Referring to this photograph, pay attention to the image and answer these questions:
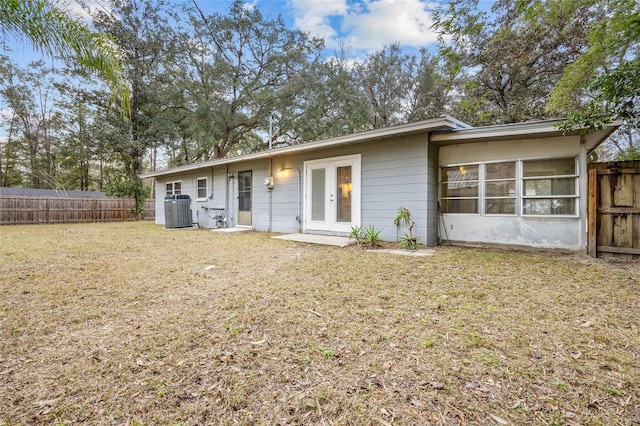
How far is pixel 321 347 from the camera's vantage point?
6.54 feet

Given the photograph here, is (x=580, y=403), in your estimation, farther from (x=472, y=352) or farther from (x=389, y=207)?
(x=389, y=207)

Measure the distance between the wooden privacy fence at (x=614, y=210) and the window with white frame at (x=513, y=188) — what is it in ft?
1.31

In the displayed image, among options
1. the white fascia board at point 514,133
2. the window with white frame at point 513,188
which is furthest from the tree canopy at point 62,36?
the window with white frame at point 513,188

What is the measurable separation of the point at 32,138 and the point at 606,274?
101 ft

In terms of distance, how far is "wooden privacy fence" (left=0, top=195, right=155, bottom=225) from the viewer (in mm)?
12180

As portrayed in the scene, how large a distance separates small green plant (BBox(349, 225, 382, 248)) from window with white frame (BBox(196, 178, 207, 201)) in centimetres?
672

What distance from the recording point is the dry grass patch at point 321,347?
1416 millimetres

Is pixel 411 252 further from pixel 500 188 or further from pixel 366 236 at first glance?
pixel 500 188

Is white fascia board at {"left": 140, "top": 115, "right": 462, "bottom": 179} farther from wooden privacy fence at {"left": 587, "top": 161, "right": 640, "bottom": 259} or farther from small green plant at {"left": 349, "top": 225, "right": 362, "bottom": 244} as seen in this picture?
wooden privacy fence at {"left": 587, "top": 161, "right": 640, "bottom": 259}

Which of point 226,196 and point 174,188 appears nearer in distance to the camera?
point 226,196

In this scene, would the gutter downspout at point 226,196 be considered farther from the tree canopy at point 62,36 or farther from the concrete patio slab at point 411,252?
the concrete patio slab at point 411,252

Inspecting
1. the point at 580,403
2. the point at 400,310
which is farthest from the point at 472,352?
the point at 400,310

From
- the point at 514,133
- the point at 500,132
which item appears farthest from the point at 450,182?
the point at 514,133

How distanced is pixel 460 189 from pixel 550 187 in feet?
4.94
